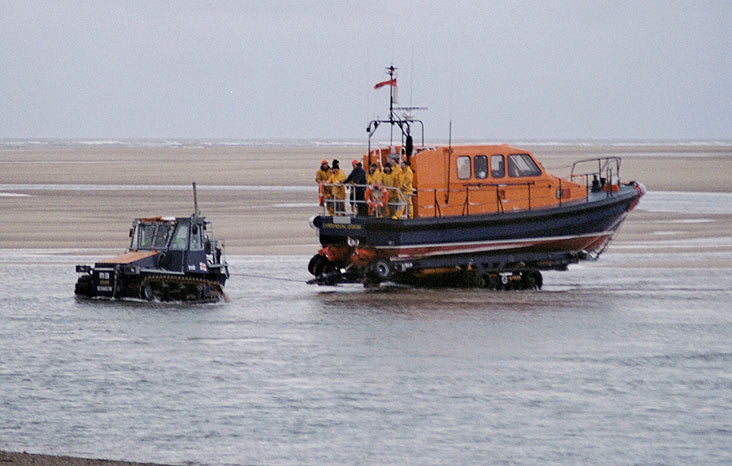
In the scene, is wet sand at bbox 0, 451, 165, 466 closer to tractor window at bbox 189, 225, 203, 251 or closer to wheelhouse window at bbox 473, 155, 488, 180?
tractor window at bbox 189, 225, 203, 251

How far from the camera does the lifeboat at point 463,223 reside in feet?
64.0

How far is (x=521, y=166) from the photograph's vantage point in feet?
67.2

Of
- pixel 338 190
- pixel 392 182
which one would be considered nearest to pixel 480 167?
pixel 392 182

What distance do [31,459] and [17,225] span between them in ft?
73.9

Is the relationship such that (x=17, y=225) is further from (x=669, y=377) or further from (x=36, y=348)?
(x=669, y=377)

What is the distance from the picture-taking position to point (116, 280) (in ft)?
59.8

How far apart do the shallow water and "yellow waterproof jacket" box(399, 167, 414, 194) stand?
5.77 ft

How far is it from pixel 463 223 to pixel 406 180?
1.19 metres

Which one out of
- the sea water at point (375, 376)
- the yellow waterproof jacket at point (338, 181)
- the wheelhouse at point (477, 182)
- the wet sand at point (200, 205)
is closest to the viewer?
the sea water at point (375, 376)

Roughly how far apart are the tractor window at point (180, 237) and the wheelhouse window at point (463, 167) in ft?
15.9

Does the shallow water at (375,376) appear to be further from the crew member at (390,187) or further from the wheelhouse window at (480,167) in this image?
the wheelhouse window at (480,167)

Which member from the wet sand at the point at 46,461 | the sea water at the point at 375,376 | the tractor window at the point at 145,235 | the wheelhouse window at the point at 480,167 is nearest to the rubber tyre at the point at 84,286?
the sea water at the point at 375,376

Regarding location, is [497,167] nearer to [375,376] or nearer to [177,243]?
[177,243]

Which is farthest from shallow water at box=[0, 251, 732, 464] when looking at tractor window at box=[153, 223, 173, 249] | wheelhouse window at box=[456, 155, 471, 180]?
wheelhouse window at box=[456, 155, 471, 180]
